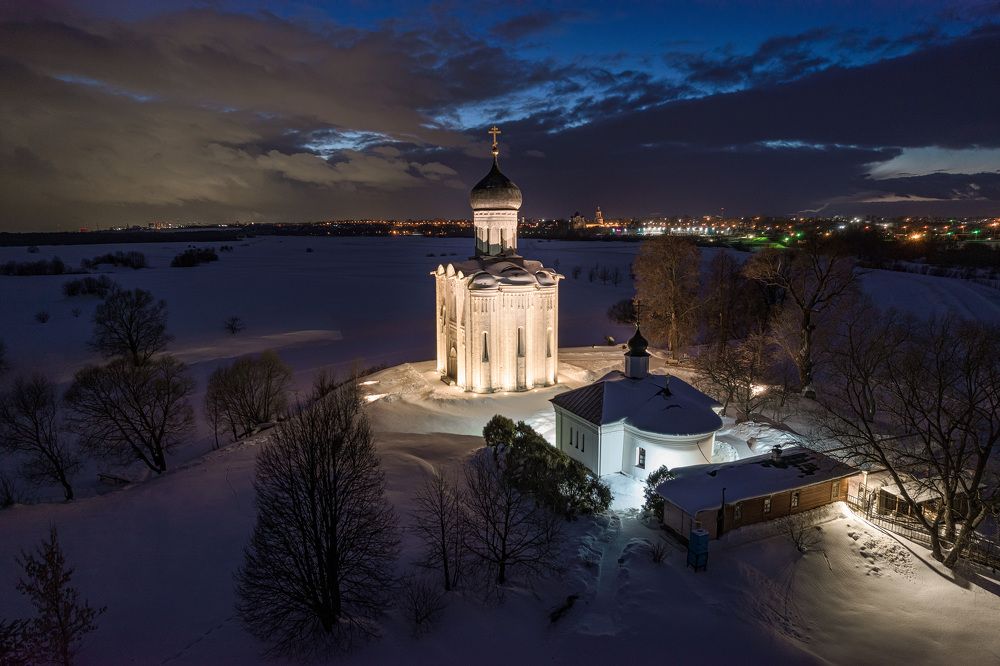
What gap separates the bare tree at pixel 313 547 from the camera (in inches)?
394

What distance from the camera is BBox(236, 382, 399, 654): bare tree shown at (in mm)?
10016

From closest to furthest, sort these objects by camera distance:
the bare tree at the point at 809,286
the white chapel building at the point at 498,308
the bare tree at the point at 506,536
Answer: the bare tree at the point at 506,536 → the bare tree at the point at 809,286 → the white chapel building at the point at 498,308

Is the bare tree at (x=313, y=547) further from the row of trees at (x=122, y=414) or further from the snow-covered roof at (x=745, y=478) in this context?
the row of trees at (x=122, y=414)

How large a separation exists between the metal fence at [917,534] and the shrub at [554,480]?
7294 millimetres

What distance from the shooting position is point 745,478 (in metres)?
14.7

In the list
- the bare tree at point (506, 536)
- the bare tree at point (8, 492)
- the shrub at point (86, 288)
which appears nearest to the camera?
the bare tree at point (506, 536)

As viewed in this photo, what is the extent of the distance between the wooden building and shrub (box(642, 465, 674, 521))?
0.24 meters

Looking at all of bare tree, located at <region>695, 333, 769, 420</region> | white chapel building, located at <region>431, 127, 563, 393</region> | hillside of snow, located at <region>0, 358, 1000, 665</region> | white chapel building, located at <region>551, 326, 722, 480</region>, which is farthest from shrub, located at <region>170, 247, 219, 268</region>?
white chapel building, located at <region>551, 326, 722, 480</region>

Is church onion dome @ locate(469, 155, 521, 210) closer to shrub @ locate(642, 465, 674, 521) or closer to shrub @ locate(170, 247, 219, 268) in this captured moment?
shrub @ locate(642, 465, 674, 521)

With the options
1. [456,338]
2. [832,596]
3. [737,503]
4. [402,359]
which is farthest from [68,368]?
[832,596]

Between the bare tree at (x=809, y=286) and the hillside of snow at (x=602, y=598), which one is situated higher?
the bare tree at (x=809, y=286)

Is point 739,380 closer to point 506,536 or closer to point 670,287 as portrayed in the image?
point 670,287

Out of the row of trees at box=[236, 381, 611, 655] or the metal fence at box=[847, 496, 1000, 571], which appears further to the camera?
the metal fence at box=[847, 496, 1000, 571]

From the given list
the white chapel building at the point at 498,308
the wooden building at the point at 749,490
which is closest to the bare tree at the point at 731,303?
the white chapel building at the point at 498,308
